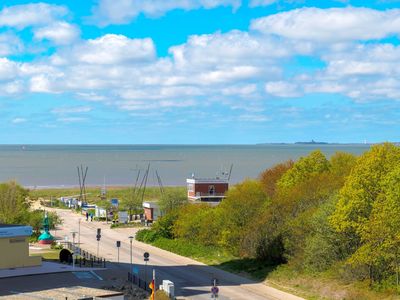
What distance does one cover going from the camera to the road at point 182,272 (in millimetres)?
43938

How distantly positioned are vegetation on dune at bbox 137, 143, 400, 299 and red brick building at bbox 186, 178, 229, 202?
2538cm

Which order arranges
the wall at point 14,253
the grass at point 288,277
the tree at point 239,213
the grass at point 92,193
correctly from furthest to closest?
the grass at point 92,193 → the tree at point 239,213 → the wall at point 14,253 → the grass at point 288,277

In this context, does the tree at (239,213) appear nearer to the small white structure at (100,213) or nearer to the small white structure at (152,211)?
the small white structure at (152,211)

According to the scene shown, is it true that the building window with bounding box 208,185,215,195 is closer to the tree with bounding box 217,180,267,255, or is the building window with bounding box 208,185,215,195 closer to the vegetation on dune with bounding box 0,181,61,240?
the vegetation on dune with bounding box 0,181,61,240

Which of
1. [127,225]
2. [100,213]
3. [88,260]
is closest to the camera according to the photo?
[88,260]

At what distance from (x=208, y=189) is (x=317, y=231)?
2061 inches

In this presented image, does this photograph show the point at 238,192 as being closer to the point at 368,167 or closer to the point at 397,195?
the point at 368,167

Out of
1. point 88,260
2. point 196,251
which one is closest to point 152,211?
point 196,251

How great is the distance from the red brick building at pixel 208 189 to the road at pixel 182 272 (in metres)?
20.1

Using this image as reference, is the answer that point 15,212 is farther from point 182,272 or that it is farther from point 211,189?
point 211,189

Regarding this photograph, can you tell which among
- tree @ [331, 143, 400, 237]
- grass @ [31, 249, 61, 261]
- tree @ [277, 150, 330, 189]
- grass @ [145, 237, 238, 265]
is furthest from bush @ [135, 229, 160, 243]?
tree @ [331, 143, 400, 237]

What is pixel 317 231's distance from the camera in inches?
1858

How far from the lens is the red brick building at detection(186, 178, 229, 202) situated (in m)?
98.2

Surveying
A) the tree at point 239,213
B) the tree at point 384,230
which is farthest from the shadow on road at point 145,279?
the tree at point 384,230
